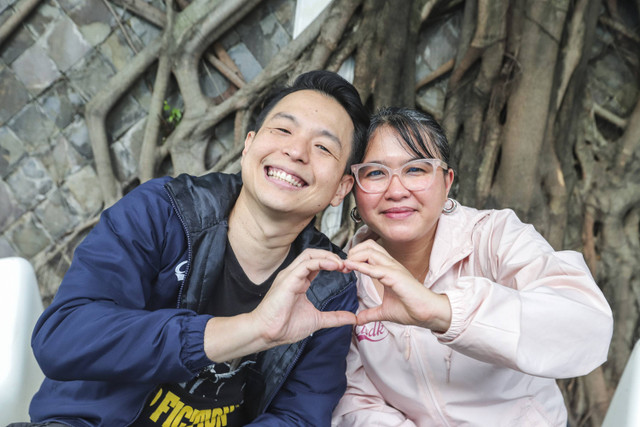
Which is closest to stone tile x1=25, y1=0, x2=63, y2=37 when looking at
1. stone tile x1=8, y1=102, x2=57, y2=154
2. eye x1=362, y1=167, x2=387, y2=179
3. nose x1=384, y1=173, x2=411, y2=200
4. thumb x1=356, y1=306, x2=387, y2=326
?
stone tile x1=8, y1=102, x2=57, y2=154

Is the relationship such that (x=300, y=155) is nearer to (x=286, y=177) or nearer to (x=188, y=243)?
(x=286, y=177)

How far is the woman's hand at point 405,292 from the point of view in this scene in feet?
4.19

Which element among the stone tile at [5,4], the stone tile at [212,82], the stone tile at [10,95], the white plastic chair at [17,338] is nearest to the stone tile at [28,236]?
the stone tile at [10,95]

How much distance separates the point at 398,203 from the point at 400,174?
103 mm

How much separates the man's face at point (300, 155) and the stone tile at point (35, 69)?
74.8 inches

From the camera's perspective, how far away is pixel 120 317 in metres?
1.26

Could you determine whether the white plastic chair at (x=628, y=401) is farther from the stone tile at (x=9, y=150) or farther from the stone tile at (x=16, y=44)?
the stone tile at (x=16, y=44)

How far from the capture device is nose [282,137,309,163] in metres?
1.57

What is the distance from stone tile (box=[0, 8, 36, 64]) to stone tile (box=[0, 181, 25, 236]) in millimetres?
722

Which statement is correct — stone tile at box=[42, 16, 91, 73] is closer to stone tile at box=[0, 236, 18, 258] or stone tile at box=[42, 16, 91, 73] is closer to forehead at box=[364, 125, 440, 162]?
stone tile at box=[0, 236, 18, 258]

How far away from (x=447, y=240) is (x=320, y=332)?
52 centimetres

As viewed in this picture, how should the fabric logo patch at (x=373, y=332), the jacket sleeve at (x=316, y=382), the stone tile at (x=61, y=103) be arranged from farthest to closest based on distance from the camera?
the stone tile at (x=61, y=103), the fabric logo patch at (x=373, y=332), the jacket sleeve at (x=316, y=382)

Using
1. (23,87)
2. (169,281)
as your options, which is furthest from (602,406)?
(23,87)

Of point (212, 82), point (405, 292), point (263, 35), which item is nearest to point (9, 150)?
point (212, 82)
